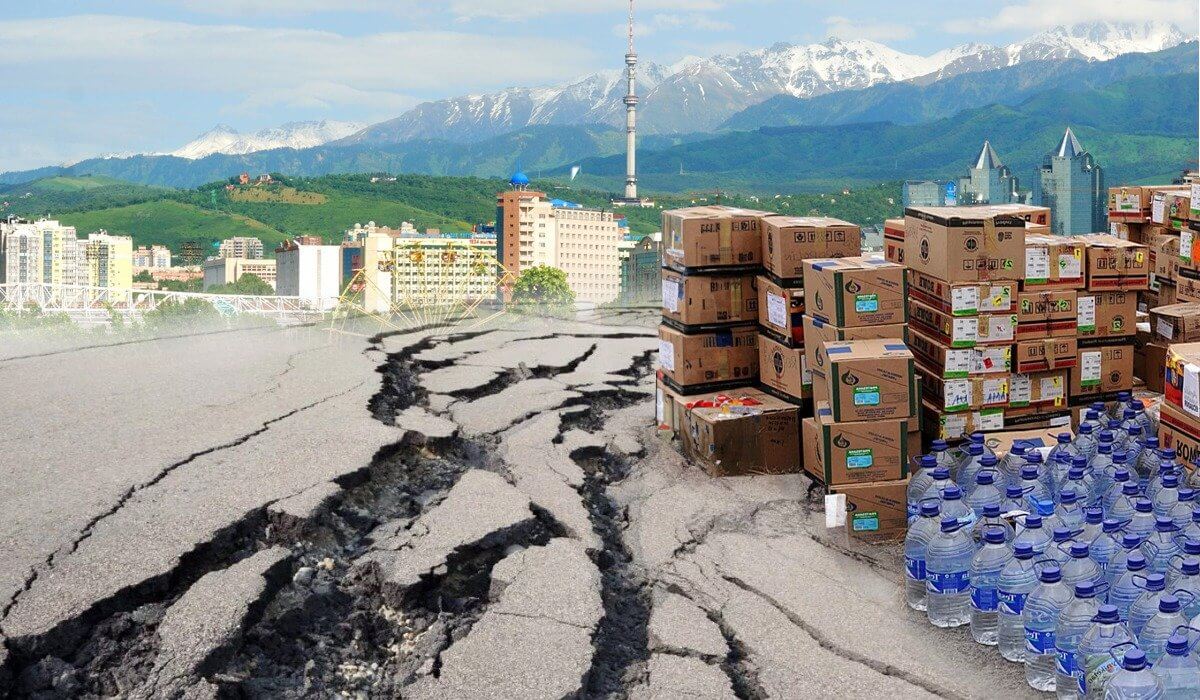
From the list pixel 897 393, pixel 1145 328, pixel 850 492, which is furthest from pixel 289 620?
pixel 1145 328

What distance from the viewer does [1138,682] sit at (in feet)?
11.3

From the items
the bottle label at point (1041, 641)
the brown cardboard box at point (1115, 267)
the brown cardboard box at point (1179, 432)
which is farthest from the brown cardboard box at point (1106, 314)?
the bottle label at point (1041, 641)

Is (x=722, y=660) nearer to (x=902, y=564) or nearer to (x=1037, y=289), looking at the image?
(x=902, y=564)

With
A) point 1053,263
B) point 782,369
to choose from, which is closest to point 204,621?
point 782,369

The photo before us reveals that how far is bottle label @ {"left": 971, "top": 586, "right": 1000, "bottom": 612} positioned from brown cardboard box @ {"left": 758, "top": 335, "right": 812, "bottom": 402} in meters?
2.53

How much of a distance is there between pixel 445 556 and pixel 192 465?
1892 mm

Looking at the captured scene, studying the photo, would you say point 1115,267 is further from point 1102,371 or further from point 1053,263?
point 1102,371

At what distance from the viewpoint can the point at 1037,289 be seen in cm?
675

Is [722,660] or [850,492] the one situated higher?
[850,492]

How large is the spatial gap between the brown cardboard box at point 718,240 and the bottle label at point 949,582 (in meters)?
3.22

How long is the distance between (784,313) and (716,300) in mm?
620

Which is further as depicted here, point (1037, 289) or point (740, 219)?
point (740, 219)

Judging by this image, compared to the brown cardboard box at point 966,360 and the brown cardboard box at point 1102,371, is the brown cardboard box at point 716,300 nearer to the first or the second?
the brown cardboard box at point 966,360

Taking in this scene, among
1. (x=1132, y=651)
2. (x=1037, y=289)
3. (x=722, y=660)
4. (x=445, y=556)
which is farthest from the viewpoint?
(x=1037, y=289)
